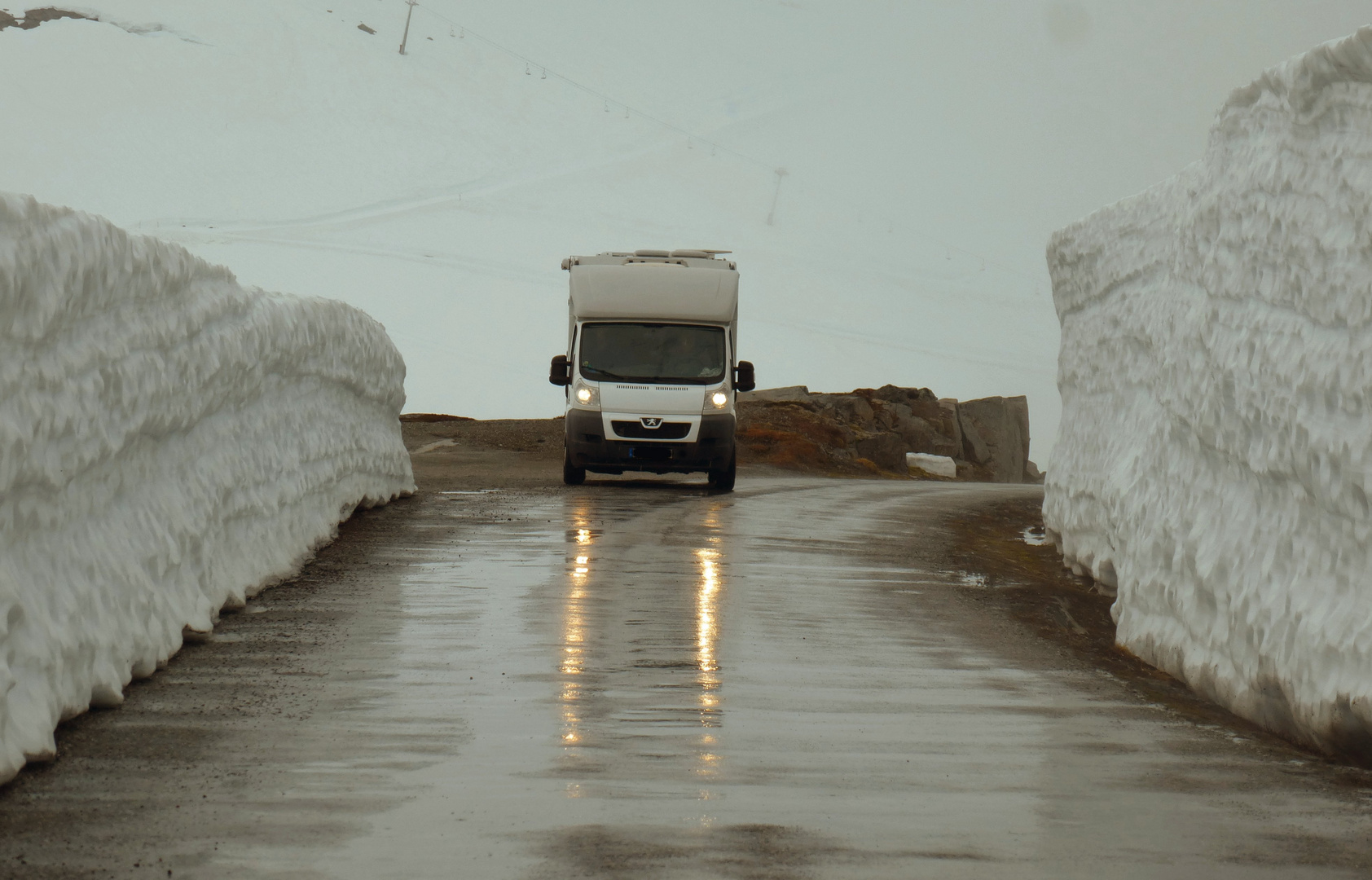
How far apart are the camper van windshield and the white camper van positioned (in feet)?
0.04

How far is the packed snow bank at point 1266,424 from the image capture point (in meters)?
5.82

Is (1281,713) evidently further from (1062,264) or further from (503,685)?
(1062,264)

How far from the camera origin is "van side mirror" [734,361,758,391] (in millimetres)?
20594

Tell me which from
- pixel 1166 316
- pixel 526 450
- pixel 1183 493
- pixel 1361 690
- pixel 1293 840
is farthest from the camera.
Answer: pixel 526 450

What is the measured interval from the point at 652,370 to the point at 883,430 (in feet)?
82.6

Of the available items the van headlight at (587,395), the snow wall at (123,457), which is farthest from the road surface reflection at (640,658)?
the van headlight at (587,395)

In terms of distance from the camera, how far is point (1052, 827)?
4.89m

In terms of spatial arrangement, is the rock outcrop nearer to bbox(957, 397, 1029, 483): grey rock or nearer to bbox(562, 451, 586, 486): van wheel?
bbox(957, 397, 1029, 483): grey rock

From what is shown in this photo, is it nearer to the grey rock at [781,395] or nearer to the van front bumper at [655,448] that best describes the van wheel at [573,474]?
the van front bumper at [655,448]

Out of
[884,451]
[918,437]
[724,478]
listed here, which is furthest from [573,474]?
[918,437]

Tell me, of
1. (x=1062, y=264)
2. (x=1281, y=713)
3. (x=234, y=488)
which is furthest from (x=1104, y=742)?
(x=1062, y=264)

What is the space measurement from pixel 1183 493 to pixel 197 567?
5945mm

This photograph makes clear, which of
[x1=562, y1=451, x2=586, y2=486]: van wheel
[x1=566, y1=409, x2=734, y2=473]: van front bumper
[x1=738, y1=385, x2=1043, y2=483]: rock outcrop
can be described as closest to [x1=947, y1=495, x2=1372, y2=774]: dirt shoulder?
[x1=566, y1=409, x2=734, y2=473]: van front bumper

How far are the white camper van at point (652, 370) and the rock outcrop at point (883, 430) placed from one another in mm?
16489
